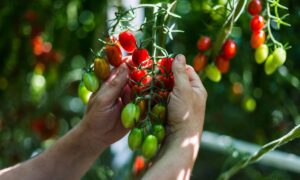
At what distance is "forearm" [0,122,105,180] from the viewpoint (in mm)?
1590

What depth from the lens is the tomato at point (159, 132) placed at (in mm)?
1313

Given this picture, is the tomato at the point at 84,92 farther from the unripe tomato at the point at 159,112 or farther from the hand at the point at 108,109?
the unripe tomato at the point at 159,112

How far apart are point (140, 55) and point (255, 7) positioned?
36 cm

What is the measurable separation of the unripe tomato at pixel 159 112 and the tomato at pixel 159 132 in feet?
0.05

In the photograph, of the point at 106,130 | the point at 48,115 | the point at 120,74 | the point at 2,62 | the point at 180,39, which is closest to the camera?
the point at 120,74

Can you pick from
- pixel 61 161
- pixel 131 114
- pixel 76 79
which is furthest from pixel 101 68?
pixel 76 79

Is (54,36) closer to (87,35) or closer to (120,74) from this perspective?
(87,35)

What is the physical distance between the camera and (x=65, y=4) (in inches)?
96.2

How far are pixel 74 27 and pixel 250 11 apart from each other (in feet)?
3.34

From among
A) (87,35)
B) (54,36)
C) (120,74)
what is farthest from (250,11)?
(54,36)

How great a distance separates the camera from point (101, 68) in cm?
141

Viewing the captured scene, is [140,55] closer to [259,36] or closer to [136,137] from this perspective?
[136,137]

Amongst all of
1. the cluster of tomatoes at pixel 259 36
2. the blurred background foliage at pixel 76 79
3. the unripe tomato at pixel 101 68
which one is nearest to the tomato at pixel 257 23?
the cluster of tomatoes at pixel 259 36

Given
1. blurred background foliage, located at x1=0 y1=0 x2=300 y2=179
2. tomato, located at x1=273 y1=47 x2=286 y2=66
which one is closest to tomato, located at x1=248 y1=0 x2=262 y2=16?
tomato, located at x1=273 y1=47 x2=286 y2=66
